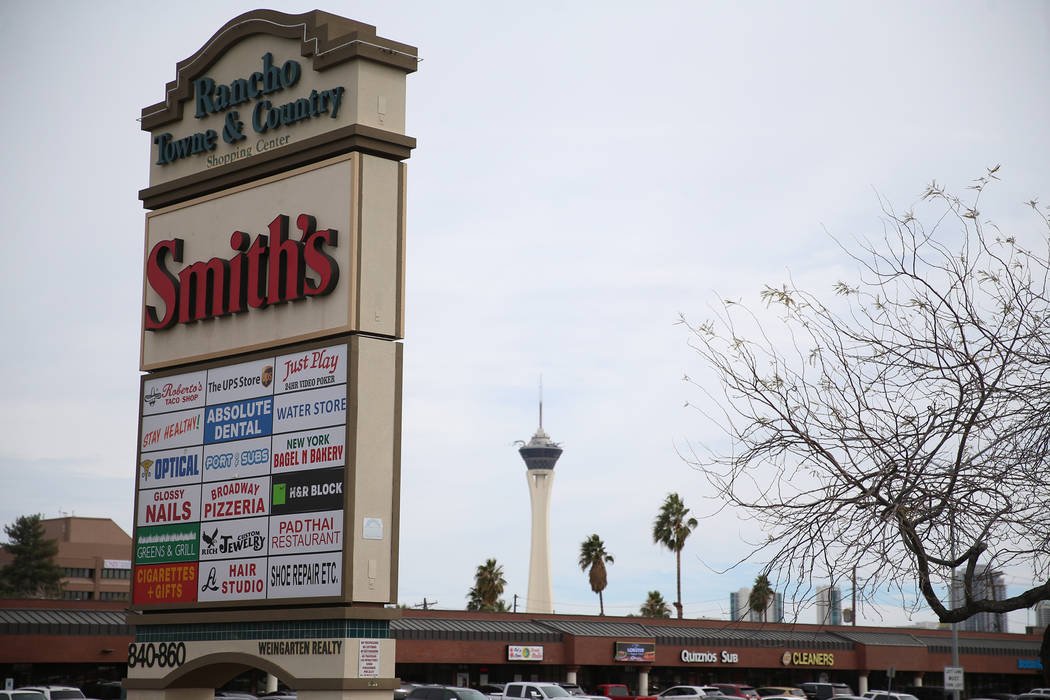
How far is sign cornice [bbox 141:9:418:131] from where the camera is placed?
2197 cm

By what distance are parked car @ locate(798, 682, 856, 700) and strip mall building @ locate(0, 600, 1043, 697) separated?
2970 mm

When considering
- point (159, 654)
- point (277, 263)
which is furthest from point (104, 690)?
point (277, 263)

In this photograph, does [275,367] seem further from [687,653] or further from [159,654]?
[687,653]

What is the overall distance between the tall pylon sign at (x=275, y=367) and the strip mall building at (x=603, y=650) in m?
24.1

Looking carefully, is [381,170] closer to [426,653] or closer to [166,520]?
[166,520]

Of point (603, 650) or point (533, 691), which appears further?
point (603, 650)

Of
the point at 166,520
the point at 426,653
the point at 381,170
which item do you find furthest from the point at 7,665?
the point at 381,170

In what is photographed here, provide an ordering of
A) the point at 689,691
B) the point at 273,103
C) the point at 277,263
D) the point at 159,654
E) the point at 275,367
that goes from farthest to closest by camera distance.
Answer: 1. the point at 689,691
2. the point at 273,103
3. the point at 159,654
4. the point at 277,263
5. the point at 275,367

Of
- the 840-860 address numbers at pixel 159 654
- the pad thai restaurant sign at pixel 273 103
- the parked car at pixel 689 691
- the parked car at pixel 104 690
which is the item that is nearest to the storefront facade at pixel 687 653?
the parked car at pixel 689 691

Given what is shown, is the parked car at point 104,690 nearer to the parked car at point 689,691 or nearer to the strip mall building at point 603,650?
the strip mall building at point 603,650

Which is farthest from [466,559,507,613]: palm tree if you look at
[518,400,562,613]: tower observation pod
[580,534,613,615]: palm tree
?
[518,400,562,613]: tower observation pod

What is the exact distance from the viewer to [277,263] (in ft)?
73.1

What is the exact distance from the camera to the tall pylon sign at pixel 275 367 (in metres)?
20.5

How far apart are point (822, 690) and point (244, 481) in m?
40.8
